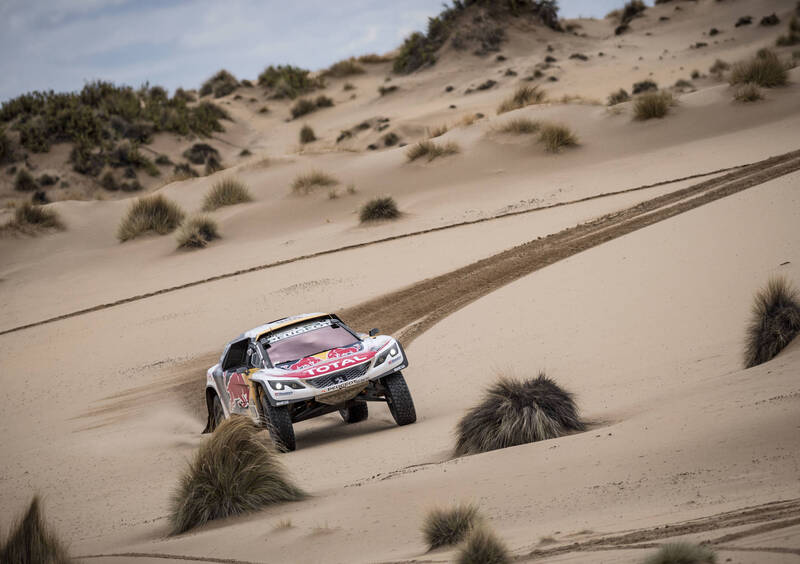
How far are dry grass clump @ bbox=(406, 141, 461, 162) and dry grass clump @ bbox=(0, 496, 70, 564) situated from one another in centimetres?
2622

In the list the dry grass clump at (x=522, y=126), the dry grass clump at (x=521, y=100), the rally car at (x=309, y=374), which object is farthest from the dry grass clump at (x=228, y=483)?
the dry grass clump at (x=521, y=100)

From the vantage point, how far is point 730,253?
16.5 m

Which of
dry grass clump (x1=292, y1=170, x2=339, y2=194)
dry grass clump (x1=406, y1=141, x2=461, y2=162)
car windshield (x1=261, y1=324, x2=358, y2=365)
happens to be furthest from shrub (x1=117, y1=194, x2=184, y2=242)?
car windshield (x1=261, y1=324, x2=358, y2=365)

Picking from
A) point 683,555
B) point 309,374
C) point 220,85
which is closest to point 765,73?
point 309,374

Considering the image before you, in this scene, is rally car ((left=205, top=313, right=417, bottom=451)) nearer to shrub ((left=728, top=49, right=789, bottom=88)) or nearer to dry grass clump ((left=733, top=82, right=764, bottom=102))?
dry grass clump ((left=733, top=82, right=764, bottom=102))

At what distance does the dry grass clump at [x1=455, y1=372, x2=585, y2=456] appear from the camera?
8.91 meters

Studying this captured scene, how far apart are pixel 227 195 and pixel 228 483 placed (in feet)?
84.0

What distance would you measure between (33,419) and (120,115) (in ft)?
123

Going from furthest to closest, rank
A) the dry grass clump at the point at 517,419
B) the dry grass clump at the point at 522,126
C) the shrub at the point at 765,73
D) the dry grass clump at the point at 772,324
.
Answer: the dry grass clump at the point at 522,126
the shrub at the point at 765,73
the dry grass clump at the point at 772,324
the dry grass clump at the point at 517,419

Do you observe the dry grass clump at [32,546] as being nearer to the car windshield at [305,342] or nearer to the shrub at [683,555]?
the shrub at [683,555]

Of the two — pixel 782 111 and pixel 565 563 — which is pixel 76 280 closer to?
pixel 782 111

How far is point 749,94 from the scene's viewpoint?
98.1ft

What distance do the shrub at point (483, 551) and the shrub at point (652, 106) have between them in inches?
1077

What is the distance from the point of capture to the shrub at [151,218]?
3159 cm
